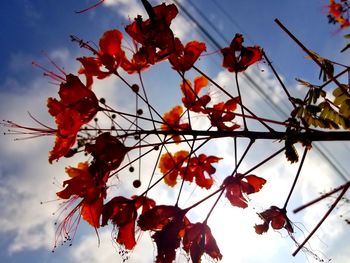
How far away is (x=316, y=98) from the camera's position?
2.27 meters

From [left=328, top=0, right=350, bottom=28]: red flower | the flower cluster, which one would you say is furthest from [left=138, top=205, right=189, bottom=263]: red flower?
[left=328, top=0, right=350, bottom=28]: red flower

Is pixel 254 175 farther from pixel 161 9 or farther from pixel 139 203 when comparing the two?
pixel 161 9

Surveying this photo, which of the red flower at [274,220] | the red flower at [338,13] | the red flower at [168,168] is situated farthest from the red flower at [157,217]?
the red flower at [338,13]

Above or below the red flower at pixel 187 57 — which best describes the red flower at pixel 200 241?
below

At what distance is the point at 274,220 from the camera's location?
2633mm

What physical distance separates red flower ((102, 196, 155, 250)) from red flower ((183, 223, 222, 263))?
44 centimetres

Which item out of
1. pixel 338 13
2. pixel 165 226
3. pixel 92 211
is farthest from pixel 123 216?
pixel 338 13

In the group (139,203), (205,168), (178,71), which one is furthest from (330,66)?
(139,203)

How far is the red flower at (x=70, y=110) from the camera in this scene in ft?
9.09

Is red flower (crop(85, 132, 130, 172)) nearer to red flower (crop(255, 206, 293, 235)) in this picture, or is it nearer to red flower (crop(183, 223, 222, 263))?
red flower (crop(183, 223, 222, 263))

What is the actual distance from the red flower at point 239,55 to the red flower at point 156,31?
486mm

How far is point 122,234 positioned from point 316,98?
178cm

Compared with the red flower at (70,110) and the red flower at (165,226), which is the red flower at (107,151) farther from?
the red flower at (165,226)

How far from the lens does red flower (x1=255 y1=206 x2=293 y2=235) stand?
260 centimetres
